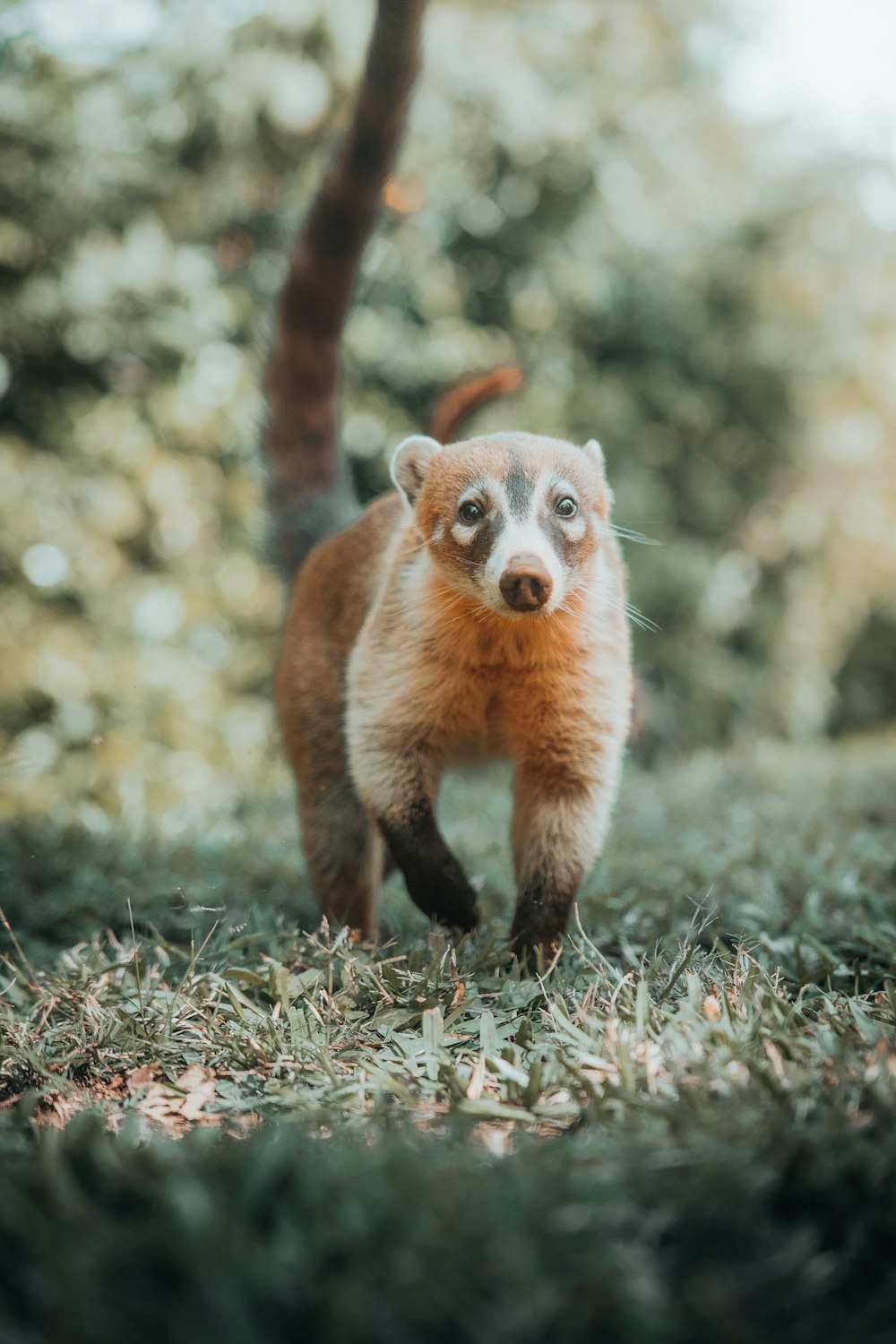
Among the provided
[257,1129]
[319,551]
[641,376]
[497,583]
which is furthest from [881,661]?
[257,1129]

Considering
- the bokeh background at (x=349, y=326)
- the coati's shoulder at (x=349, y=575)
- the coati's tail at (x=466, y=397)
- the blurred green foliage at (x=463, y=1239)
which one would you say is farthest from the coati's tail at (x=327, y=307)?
the blurred green foliage at (x=463, y=1239)

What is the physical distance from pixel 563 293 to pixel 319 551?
4623 mm

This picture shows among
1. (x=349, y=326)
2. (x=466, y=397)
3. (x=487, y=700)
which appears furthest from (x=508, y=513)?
(x=349, y=326)

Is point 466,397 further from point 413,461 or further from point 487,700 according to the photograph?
point 487,700

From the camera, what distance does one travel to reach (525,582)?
241 centimetres

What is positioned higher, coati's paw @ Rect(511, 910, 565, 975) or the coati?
the coati

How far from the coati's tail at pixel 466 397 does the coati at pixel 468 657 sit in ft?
1.11

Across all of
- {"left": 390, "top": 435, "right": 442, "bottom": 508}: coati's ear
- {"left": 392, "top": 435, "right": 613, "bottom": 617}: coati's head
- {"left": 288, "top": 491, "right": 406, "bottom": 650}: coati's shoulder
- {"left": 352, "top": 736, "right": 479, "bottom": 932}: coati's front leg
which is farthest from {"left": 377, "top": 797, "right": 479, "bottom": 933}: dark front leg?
{"left": 390, "top": 435, "right": 442, "bottom": 508}: coati's ear

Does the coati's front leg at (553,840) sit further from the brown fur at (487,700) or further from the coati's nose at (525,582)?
the coati's nose at (525,582)

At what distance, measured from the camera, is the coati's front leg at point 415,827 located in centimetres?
287

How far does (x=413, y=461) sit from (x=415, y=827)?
1.03 metres

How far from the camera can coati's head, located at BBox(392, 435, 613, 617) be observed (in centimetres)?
249

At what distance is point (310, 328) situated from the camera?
149 inches

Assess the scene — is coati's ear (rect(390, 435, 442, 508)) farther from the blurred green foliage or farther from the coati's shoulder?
the blurred green foliage
